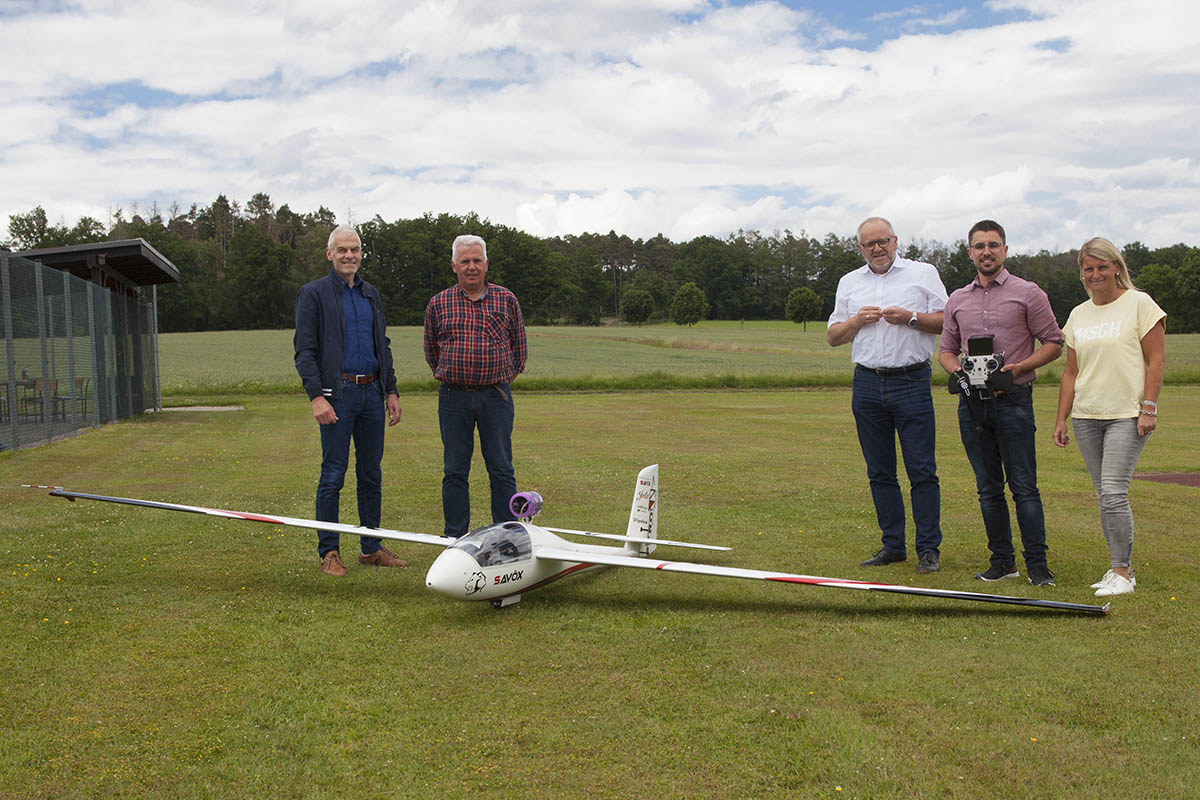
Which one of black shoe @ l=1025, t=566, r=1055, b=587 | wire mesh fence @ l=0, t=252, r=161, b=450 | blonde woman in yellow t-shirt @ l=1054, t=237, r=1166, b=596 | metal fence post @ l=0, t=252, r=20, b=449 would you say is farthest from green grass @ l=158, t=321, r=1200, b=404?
blonde woman in yellow t-shirt @ l=1054, t=237, r=1166, b=596

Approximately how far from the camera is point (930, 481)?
6.65 meters

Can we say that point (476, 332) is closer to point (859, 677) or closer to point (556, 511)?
point (556, 511)

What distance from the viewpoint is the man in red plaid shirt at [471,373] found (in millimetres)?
6625

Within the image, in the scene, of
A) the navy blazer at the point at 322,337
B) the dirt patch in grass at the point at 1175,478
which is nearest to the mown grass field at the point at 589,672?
the navy blazer at the point at 322,337

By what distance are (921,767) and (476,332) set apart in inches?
168

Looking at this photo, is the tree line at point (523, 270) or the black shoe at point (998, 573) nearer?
the black shoe at point (998, 573)

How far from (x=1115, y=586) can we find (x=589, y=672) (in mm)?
3497

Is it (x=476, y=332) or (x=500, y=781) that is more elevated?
(x=476, y=332)

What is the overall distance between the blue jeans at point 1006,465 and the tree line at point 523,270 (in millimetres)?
73890

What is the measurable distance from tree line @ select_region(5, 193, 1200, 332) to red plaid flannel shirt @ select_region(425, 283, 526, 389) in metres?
74.9

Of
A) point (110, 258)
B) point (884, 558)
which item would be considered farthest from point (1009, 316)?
point (110, 258)

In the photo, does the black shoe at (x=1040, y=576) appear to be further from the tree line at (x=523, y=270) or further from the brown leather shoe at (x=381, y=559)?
the tree line at (x=523, y=270)

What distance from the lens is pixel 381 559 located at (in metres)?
6.86

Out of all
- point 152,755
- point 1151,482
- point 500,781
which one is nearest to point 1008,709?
point 500,781
